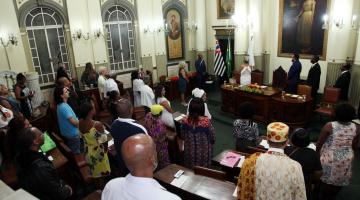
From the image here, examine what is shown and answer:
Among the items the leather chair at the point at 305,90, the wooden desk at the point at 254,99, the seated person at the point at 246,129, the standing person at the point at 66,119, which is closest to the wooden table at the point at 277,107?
the wooden desk at the point at 254,99

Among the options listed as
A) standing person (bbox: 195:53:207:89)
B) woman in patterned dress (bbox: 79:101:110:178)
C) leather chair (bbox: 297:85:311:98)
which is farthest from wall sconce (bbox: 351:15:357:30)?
woman in patterned dress (bbox: 79:101:110:178)

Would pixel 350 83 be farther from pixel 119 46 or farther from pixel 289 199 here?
pixel 119 46

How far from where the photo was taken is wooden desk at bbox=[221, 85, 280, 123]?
6.96 m

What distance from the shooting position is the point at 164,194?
4.96 feet

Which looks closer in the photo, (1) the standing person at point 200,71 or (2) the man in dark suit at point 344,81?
→ (2) the man in dark suit at point 344,81

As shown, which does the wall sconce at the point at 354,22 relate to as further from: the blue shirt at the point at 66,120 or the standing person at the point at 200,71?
the blue shirt at the point at 66,120

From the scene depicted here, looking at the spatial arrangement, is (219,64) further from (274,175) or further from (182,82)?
(274,175)

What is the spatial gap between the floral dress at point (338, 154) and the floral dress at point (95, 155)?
3.05 m

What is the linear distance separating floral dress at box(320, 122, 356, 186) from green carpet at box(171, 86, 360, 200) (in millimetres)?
679

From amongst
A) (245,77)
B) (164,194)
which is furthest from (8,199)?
(245,77)

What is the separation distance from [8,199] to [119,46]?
857 cm

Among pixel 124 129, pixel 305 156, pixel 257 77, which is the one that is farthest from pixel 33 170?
pixel 257 77

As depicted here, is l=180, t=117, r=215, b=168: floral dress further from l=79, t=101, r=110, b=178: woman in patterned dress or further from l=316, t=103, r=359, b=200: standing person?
l=316, t=103, r=359, b=200: standing person

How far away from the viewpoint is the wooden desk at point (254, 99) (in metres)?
6.96
